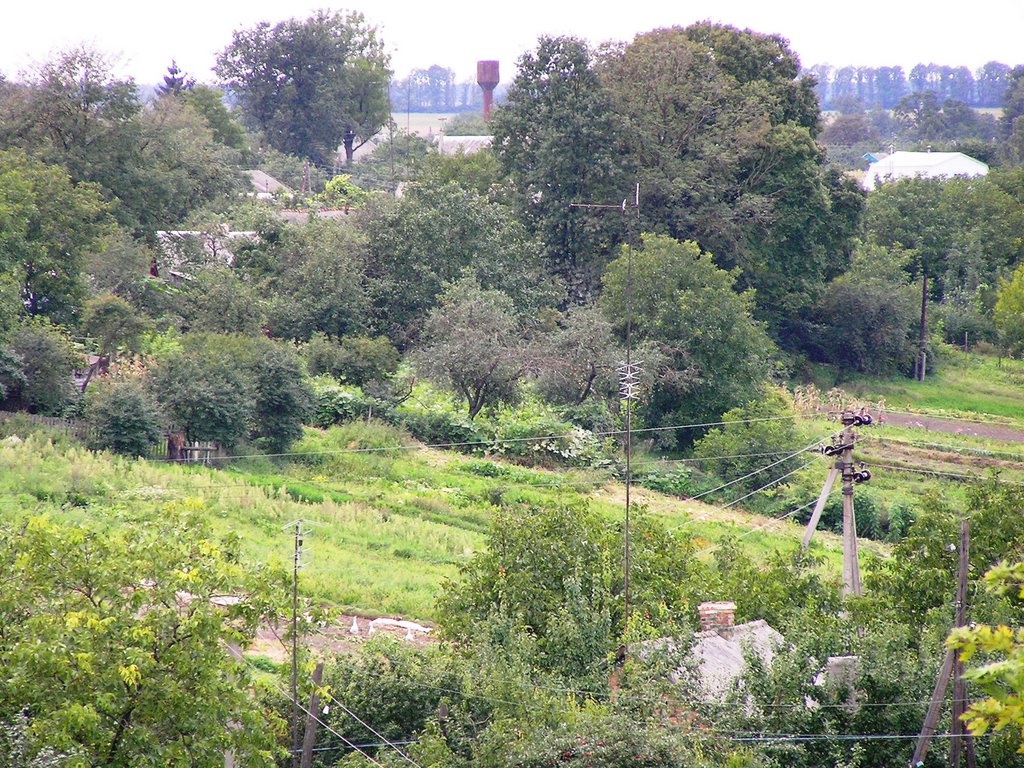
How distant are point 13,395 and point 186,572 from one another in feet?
54.6

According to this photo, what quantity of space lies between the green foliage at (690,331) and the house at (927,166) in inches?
1865

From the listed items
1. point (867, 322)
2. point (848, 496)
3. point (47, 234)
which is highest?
point (47, 234)

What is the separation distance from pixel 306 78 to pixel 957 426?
47294 mm

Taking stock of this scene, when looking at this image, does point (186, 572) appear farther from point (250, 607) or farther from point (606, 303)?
point (606, 303)

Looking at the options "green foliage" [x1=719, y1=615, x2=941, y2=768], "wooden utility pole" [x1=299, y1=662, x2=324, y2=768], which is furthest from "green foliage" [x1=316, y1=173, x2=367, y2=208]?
"wooden utility pole" [x1=299, y1=662, x2=324, y2=768]

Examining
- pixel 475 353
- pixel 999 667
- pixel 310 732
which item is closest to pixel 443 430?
pixel 475 353

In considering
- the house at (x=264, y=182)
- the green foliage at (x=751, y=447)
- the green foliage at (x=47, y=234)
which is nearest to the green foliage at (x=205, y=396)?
the green foliage at (x=47, y=234)

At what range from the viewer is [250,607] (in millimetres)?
10750

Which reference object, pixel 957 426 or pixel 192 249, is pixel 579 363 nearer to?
pixel 957 426

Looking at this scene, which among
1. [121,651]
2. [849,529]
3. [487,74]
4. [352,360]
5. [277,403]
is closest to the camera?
[121,651]

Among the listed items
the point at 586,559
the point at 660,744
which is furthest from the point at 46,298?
the point at 660,744

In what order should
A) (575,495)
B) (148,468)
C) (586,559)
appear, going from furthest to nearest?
(575,495) < (148,468) < (586,559)

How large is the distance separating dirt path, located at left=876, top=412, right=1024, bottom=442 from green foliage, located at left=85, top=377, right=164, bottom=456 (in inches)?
842

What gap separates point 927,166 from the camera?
262ft
